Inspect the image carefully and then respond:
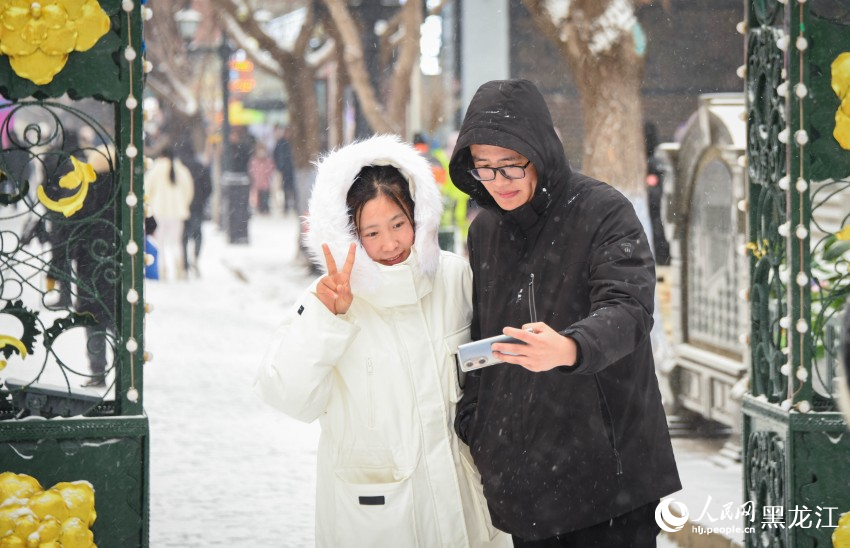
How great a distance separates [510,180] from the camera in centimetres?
322

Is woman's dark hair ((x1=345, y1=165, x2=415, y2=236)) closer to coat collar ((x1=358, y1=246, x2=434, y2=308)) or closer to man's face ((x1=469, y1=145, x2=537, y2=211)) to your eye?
coat collar ((x1=358, y1=246, x2=434, y2=308))

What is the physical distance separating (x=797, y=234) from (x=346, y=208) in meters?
1.66

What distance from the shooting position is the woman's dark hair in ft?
11.6

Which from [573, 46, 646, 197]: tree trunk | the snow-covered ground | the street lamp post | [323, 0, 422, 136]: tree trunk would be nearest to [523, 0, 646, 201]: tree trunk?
[573, 46, 646, 197]: tree trunk

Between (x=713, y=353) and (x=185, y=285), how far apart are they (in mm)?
12276

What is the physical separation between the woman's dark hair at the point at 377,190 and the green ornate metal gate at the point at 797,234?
1.44m

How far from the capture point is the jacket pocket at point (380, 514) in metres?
3.45

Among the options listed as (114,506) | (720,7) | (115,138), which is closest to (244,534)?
(114,506)

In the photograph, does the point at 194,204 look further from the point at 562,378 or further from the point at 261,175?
the point at 562,378

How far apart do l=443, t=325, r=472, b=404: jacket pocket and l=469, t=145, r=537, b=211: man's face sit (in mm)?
469

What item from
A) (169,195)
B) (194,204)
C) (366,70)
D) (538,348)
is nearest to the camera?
(538,348)

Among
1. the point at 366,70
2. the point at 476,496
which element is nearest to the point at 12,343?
the point at 476,496

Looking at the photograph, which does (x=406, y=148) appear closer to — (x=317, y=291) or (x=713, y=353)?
(x=317, y=291)

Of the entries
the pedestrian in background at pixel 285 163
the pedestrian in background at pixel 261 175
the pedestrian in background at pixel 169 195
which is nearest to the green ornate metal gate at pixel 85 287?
the pedestrian in background at pixel 169 195
